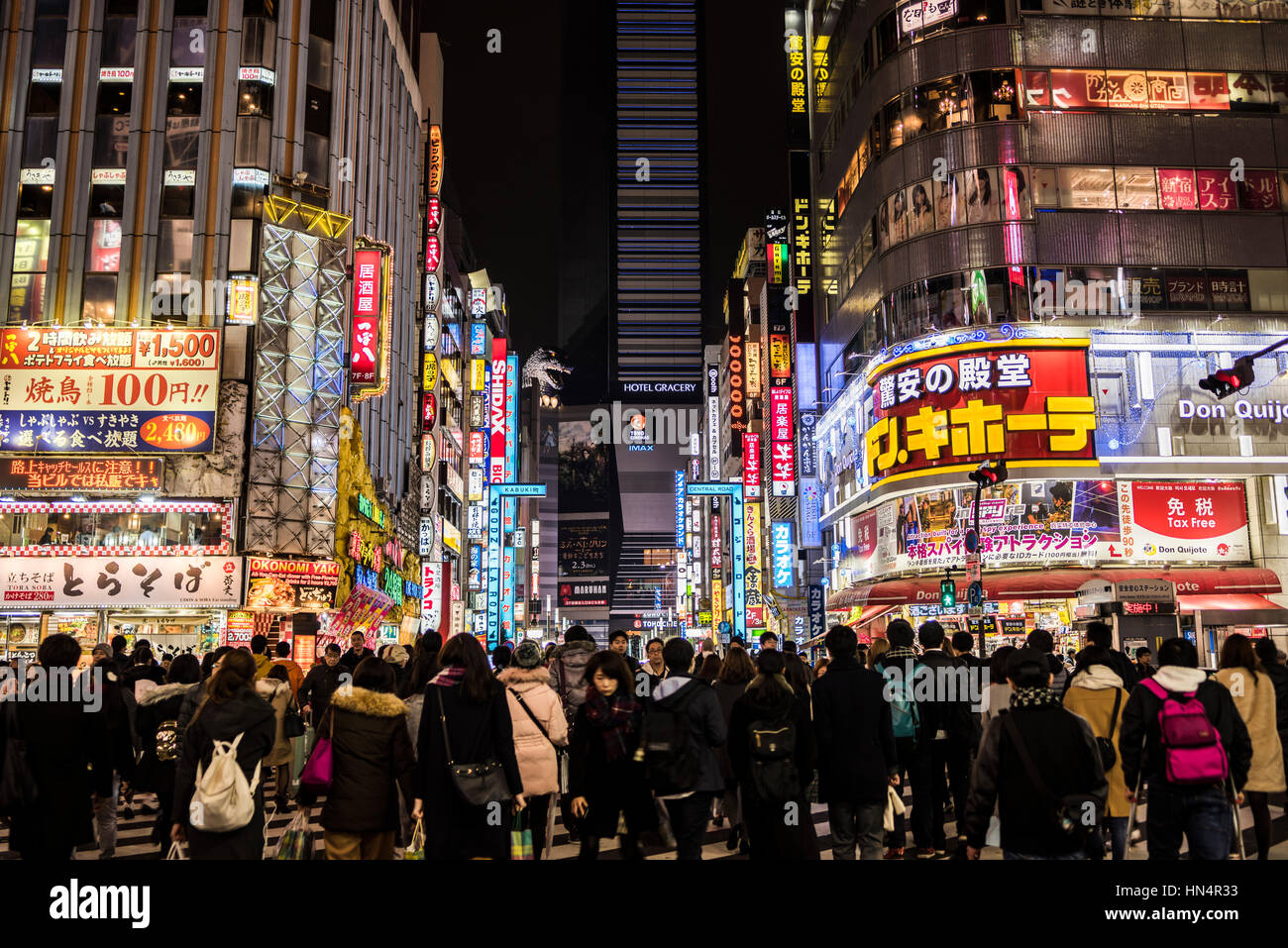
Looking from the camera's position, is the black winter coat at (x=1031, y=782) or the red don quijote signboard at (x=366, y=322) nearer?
the black winter coat at (x=1031, y=782)

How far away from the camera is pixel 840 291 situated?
148 feet

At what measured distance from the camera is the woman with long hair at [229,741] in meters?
6.52

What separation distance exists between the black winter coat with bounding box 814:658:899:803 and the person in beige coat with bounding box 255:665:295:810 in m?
4.81

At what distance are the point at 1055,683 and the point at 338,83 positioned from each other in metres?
35.2

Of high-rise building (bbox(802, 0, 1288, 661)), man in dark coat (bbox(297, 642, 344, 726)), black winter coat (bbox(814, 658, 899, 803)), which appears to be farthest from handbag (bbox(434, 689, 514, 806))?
high-rise building (bbox(802, 0, 1288, 661))

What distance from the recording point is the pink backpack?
6.42m

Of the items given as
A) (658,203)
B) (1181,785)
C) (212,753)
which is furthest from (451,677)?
(658,203)

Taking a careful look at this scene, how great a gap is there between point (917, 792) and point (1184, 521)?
Answer: 25573mm

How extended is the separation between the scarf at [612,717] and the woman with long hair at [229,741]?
83.2 inches

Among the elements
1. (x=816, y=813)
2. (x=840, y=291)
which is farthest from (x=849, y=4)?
(x=816, y=813)

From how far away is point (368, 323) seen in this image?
35.0 metres

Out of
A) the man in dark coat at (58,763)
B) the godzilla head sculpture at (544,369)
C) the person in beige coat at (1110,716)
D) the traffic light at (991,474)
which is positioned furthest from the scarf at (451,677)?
the godzilla head sculpture at (544,369)

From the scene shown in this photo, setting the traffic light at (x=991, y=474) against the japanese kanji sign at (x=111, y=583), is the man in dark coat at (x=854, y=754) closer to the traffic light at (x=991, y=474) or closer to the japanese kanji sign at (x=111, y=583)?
the traffic light at (x=991, y=474)
